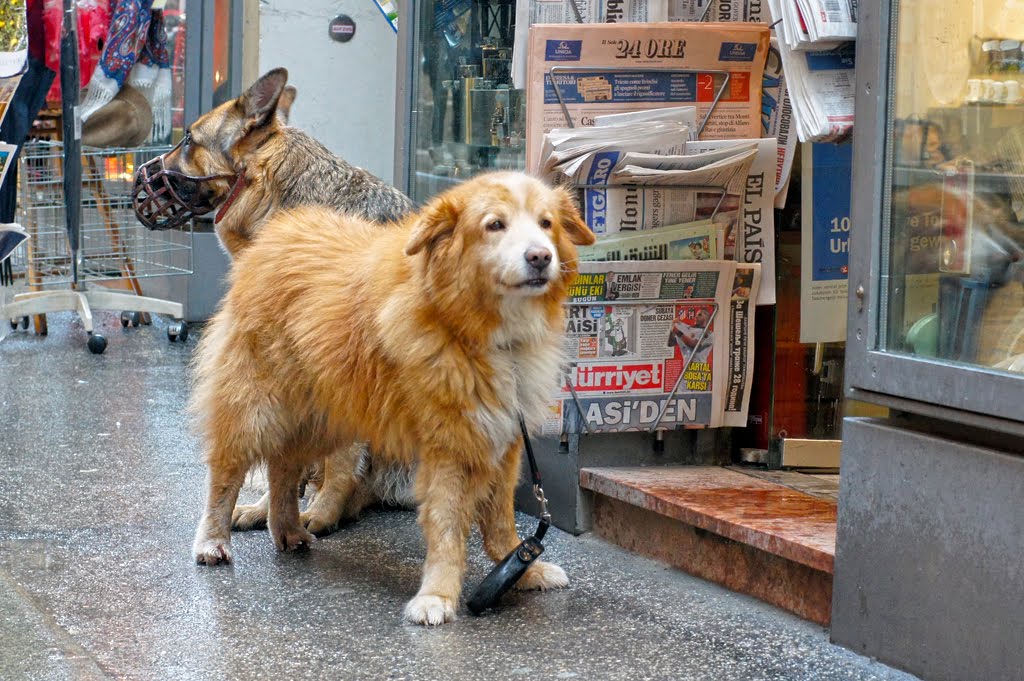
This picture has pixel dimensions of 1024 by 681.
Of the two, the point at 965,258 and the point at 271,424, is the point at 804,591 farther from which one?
the point at 271,424

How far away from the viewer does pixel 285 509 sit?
4461 millimetres

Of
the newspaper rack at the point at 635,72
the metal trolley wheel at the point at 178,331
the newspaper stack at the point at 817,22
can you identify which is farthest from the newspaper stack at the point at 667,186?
the metal trolley wheel at the point at 178,331

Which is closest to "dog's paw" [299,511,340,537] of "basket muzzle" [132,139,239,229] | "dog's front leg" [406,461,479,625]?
"dog's front leg" [406,461,479,625]

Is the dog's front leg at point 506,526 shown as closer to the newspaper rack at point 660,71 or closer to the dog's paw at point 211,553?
the dog's paw at point 211,553

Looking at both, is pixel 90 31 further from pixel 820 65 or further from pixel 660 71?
pixel 820 65

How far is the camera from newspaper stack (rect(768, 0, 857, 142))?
11.3 feet

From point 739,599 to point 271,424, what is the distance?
156cm

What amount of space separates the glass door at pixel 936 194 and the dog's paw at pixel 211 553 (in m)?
2.11

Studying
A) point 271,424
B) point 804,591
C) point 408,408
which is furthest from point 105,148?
point 804,591

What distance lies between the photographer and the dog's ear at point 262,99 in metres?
5.01

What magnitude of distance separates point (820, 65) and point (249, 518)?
8.47 ft

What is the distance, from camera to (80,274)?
866 cm

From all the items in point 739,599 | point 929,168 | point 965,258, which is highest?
point 929,168

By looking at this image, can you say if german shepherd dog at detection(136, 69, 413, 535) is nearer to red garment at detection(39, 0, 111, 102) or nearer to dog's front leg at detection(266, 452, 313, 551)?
dog's front leg at detection(266, 452, 313, 551)
